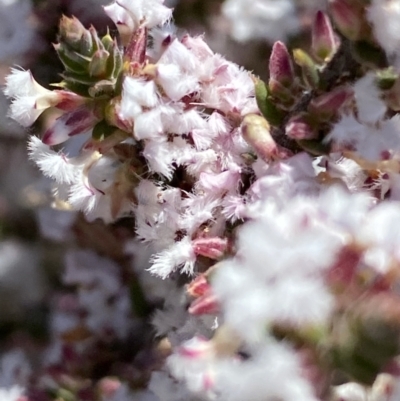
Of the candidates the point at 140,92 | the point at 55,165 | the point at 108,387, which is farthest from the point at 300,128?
the point at 108,387

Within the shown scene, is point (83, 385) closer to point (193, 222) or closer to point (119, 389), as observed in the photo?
point (119, 389)

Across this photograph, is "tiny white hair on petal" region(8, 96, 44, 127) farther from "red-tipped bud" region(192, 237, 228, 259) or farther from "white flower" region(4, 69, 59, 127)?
"red-tipped bud" region(192, 237, 228, 259)

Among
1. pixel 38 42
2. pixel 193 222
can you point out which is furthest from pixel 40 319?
pixel 193 222

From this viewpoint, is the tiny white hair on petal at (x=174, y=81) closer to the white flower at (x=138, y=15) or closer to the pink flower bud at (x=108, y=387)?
the white flower at (x=138, y=15)

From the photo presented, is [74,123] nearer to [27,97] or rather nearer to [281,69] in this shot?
[27,97]

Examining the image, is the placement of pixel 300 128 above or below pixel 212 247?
above

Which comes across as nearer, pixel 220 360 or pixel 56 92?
pixel 220 360

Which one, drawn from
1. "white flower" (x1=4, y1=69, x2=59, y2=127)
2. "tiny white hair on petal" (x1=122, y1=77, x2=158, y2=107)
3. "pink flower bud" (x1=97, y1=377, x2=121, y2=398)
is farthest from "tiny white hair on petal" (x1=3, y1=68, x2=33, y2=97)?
"pink flower bud" (x1=97, y1=377, x2=121, y2=398)
